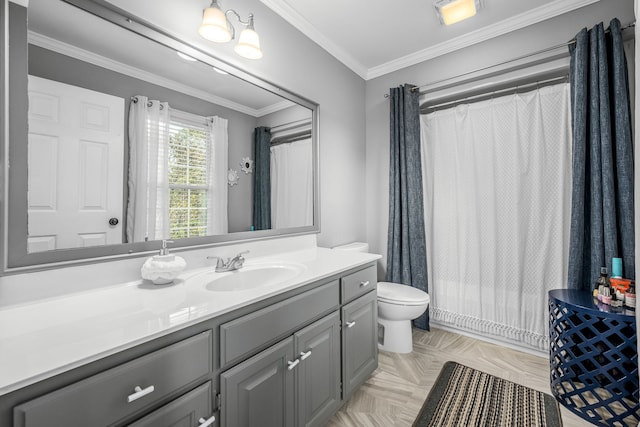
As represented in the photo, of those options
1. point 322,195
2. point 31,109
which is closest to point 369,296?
point 322,195

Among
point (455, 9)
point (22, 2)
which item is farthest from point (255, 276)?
point (455, 9)

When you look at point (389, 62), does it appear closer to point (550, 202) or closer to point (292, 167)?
point (292, 167)

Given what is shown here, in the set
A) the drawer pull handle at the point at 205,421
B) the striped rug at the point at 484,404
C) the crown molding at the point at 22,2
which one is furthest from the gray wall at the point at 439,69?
the crown molding at the point at 22,2

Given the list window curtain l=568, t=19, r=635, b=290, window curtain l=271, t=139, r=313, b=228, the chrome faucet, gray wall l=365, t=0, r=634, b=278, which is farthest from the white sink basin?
window curtain l=568, t=19, r=635, b=290

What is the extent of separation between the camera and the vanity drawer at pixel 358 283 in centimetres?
154

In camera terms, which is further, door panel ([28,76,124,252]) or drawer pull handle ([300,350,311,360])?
drawer pull handle ([300,350,311,360])

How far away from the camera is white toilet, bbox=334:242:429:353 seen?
6.76 feet

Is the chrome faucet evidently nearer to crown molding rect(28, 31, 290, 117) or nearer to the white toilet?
crown molding rect(28, 31, 290, 117)

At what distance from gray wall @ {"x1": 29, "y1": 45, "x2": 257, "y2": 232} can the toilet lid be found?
1.15m

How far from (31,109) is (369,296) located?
5.68ft

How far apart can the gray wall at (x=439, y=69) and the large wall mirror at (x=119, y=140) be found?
4.43 feet

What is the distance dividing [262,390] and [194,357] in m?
0.35

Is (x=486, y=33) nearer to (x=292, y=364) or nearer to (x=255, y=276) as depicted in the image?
(x=255, y=276)

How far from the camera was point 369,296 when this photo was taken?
1.76 metres
